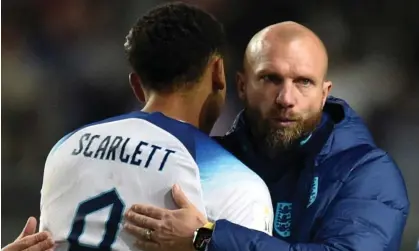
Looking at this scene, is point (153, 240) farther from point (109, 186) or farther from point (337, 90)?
point (337, 90)

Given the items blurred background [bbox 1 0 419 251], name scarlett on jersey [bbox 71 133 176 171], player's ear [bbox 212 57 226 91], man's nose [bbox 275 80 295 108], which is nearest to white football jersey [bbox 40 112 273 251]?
name scarlett on jersey [bbox 71 133 176 171]

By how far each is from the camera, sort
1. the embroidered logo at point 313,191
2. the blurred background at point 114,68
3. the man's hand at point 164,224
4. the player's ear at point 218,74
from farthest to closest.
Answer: the blurred background at point 114,68 → the embroidered logo at point 313,191 → the player's ear at point 218,74 → the man's hand at point 164,224

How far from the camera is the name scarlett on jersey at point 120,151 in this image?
3.40ft

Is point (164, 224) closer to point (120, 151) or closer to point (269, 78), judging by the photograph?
point (120, 151)

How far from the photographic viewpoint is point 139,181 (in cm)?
103

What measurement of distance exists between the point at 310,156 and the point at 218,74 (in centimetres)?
26

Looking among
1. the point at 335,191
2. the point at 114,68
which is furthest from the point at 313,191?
the point at 114,68

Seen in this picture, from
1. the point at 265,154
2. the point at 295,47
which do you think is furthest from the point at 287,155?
the point at 295,47

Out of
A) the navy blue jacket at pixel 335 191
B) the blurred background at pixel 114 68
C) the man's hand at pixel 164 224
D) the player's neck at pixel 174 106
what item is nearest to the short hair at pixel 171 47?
the player's neck at pixel 174 106

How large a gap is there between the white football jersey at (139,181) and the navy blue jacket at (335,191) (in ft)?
0.44

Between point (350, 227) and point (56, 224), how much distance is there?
0.47 meters

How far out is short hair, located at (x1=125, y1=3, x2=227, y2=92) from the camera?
110 centimetres

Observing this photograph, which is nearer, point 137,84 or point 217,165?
point 217,165

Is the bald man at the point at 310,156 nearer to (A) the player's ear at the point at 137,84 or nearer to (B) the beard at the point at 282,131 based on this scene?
(B) the beard at the point at 282,131
